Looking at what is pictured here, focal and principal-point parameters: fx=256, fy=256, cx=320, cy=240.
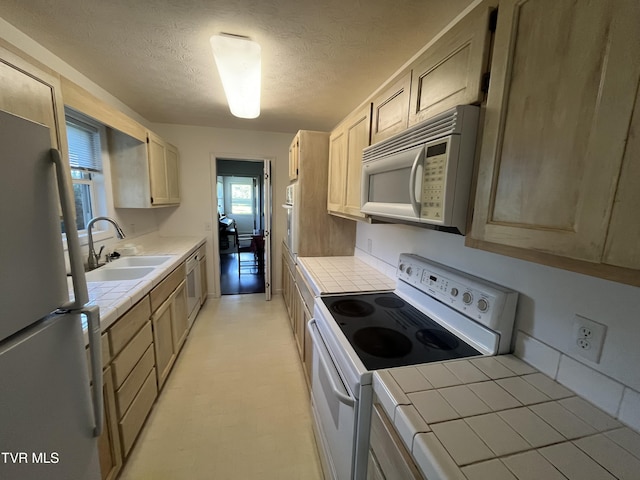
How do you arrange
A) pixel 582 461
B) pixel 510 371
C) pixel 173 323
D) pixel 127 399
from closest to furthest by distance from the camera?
pixel 582 461 < pixel 510 371 < pixel 127 399 < pixel 173 323

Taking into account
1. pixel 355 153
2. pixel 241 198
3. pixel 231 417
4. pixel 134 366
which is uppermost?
pixel 355 153

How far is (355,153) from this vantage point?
1767mm

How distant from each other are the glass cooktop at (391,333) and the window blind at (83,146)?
7.84 feet

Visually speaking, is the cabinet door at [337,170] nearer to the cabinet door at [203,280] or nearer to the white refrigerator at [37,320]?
the white refrigerator at [37,320]

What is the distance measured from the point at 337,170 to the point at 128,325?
1.76 meters

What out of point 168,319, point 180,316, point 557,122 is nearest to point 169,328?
point 168,319

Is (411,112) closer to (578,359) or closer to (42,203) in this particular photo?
(578,359)

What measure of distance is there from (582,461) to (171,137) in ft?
14.0

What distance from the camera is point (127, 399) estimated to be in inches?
56.0

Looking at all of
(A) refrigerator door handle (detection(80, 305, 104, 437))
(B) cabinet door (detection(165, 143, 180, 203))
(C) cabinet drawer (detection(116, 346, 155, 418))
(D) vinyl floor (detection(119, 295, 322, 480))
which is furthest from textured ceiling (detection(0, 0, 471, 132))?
(D) vinyl floor (detection(119, 295, 322, 480))

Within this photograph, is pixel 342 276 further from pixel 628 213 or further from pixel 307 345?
pixel 628 213

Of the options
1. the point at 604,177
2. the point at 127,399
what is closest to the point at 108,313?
the point at 127,399

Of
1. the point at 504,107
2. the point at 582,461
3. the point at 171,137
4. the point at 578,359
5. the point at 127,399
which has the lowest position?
the point at 127,399

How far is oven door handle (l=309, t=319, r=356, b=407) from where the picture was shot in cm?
97
